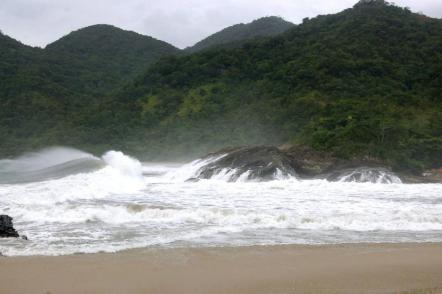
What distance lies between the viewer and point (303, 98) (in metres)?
41.5

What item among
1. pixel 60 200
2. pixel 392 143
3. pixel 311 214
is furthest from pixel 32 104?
pixel 311 214

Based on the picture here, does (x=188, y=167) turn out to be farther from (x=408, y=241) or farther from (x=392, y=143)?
(x=408, y=241)

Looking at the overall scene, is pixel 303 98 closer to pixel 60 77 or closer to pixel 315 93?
pixel 315 93

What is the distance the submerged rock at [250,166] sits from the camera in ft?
73.7

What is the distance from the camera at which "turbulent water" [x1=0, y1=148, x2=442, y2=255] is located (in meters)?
9.55

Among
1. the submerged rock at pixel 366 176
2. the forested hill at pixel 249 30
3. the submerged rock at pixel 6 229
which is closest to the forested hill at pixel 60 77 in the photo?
the forested hill at pixel 249 30

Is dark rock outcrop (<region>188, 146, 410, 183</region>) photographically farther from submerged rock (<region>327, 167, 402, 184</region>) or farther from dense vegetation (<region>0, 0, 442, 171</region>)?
dense vegetation (<region>0, 0, 442, 171</region>)

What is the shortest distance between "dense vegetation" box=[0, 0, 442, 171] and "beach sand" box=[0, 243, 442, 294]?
737 inches

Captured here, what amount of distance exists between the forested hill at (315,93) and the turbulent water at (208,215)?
37.1ft

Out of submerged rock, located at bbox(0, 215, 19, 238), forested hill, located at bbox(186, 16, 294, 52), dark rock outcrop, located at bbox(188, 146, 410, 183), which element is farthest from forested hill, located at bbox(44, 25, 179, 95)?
submerged rock, located at bbox(0, 215, 19, 238)

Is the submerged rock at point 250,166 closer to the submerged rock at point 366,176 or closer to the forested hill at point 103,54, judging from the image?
the submerged rock at point 366,176

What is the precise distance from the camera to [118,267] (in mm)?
7469

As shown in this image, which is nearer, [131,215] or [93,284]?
[93,284]

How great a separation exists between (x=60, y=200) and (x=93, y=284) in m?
8.09
